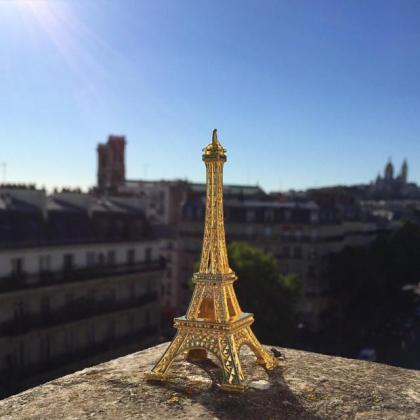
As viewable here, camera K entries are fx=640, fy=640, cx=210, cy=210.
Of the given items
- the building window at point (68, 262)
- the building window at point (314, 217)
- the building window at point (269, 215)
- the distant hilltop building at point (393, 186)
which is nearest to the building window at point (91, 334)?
the building window at point (68, 262)

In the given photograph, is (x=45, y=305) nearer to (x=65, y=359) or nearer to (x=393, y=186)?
(x=65, y=359)

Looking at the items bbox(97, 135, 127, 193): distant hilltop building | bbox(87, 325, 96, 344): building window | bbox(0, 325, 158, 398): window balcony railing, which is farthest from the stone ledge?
bbox(97, 135, 127, 193): distant hilltop building

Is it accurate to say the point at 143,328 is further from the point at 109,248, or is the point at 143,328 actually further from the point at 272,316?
the point at 272,316

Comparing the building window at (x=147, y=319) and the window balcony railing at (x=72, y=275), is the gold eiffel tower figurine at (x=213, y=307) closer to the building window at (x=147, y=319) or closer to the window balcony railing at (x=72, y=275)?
the window balcony railing at (x=72, y=275)

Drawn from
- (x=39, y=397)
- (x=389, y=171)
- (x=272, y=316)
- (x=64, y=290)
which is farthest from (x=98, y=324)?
(x=389, y=171)

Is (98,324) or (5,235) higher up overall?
(5,235)
